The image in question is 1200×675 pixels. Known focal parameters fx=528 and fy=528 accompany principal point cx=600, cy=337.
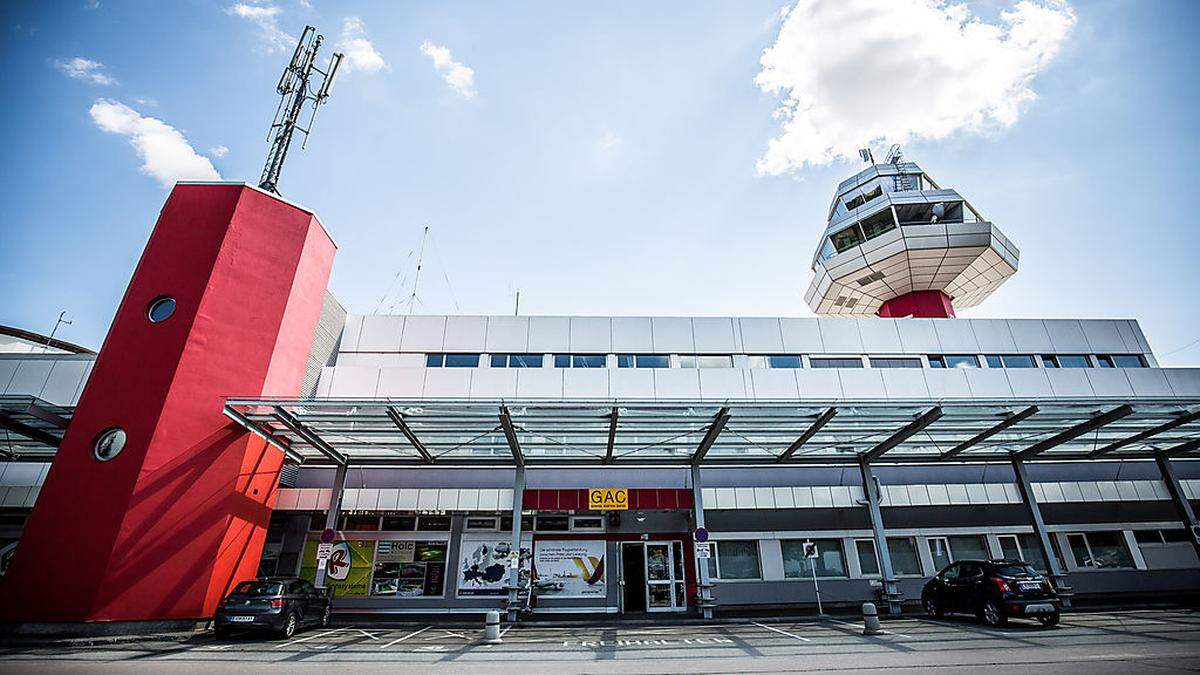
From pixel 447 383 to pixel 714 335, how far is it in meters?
9.76

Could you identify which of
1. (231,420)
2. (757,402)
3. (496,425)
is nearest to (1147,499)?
(757,402)

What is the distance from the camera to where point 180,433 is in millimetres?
13016

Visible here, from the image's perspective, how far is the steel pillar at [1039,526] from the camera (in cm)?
1559

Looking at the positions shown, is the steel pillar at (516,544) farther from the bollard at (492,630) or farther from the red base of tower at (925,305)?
the red base of tower at (925,305)

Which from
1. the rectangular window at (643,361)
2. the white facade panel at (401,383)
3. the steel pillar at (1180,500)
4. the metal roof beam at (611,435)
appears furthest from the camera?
the rectangular window at (643,361)

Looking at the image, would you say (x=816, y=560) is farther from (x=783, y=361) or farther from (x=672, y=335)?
(x=672, y=335)

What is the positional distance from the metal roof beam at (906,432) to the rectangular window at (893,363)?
3.99m

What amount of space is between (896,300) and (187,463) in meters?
29.9

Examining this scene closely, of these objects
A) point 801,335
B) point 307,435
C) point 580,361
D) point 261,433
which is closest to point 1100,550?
point 801,335

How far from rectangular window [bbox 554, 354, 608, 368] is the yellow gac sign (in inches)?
183

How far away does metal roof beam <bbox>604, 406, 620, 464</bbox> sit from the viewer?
13633 millimetres

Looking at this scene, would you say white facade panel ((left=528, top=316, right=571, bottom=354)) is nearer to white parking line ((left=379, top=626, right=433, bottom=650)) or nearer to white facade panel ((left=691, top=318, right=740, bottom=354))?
white facade panel ((left=691, top=318, right=740, bottom=354))

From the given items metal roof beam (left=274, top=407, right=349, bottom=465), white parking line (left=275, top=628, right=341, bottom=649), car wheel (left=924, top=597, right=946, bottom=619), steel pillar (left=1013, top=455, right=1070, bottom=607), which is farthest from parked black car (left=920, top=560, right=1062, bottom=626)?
metal roof beam (left=274, top=407, right=349, bottom=465)

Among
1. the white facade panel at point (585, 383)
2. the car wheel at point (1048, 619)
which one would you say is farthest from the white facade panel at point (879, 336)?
the white facade panel at point (585, 383)
